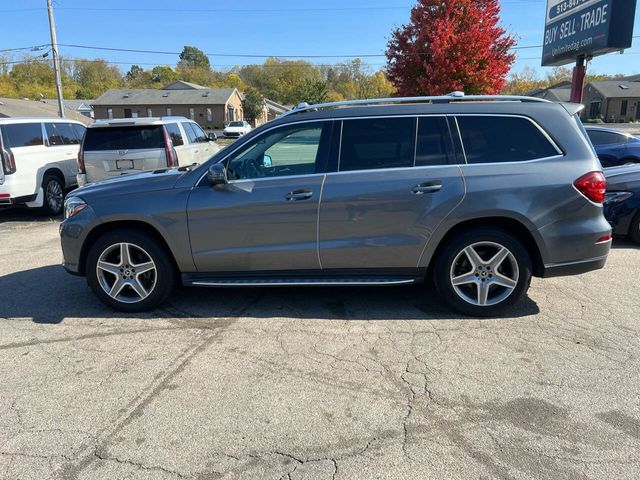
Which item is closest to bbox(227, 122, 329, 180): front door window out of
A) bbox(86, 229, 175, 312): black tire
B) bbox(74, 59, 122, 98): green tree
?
bbox(86, 229, 175, 312): black tire

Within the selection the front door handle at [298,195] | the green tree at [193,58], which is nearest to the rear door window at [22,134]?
the front door handle at [298,195]

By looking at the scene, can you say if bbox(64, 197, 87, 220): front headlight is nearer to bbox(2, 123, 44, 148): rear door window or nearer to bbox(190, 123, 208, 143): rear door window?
bbox(2, 123, 44, 148): rear door window

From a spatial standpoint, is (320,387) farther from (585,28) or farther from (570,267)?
(585,28)

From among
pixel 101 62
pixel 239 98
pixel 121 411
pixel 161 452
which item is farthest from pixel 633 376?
pixel 101 62

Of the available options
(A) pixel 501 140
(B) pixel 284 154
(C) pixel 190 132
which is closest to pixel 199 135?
(C) pixel 190 132

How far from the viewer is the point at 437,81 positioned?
895 inches

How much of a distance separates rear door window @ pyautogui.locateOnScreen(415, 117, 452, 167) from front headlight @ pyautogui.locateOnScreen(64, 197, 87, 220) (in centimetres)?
311

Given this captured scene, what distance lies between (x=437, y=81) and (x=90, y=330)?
2143 centimetres

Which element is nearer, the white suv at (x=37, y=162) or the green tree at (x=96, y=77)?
the white suv at (x=37, y=162)

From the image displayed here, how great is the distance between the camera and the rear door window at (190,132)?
9.97 meters

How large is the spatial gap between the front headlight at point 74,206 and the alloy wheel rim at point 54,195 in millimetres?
6277

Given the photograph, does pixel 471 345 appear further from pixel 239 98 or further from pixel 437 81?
pixel 239 98

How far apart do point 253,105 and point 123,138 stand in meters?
68.4

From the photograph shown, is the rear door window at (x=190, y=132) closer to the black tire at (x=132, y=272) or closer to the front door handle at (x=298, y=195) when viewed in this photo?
the black tire at (x=132, y=272)
